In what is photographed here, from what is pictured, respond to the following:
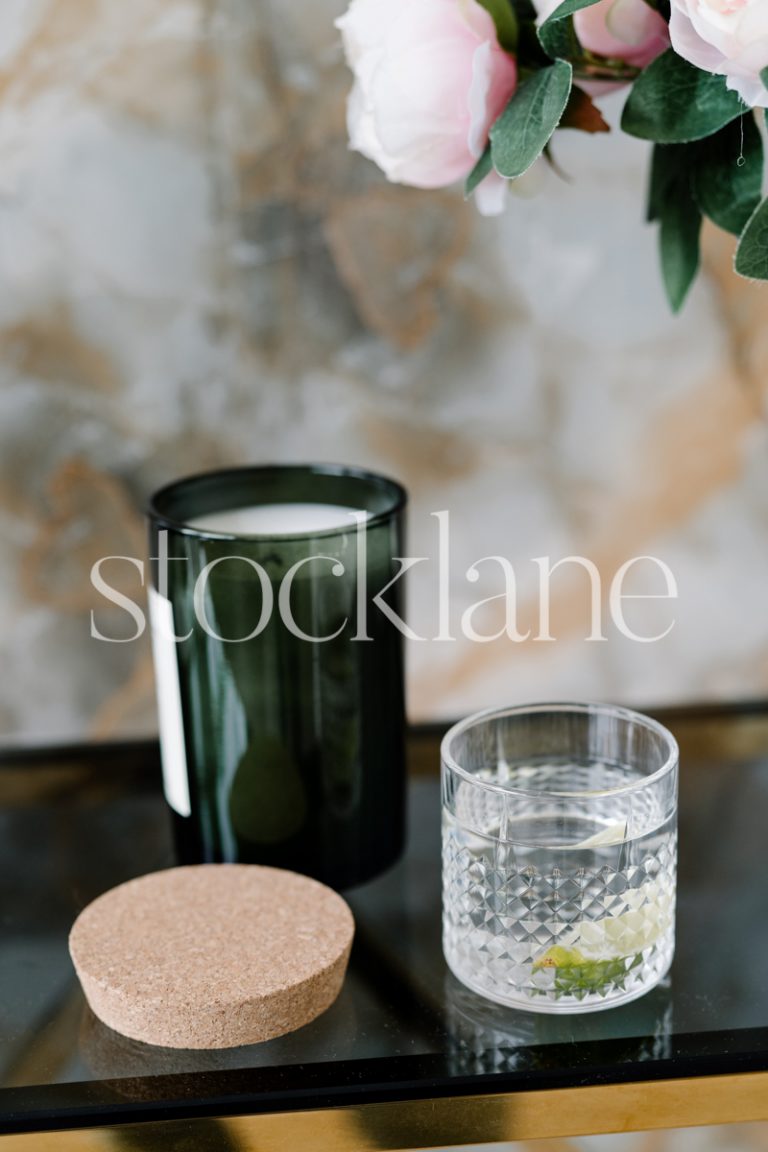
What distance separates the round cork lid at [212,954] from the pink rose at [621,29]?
1.03 ft

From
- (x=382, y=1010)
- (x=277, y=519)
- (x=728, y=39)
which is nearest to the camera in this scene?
(x=728, y=39)

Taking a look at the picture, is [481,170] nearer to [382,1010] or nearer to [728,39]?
[728,39]

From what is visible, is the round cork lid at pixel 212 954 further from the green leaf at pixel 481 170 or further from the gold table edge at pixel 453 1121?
the green leaf at pixel 481 170

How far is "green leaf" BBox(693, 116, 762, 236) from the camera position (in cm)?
48

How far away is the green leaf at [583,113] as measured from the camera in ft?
1.53

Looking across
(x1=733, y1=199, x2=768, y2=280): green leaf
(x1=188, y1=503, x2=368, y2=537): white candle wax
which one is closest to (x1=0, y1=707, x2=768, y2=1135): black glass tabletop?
(x1=188, y1=503, x2=368, y2=537): white candle wax

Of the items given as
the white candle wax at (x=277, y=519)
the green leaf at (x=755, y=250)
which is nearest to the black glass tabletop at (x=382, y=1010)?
the white candle wax at (x=277, y=519)

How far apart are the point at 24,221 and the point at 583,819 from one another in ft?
1.18

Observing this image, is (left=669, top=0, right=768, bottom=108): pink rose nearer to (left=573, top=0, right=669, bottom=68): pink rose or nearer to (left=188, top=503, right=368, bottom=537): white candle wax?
(left=573, top=0, right=669, bottom=68): pink rose

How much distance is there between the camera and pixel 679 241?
52cm

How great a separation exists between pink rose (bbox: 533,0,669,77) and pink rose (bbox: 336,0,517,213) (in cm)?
2

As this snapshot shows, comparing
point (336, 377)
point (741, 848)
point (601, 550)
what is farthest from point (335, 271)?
point (741, 848)

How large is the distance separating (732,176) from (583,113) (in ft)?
0.20

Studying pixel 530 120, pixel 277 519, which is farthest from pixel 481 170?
pixel 277 519
